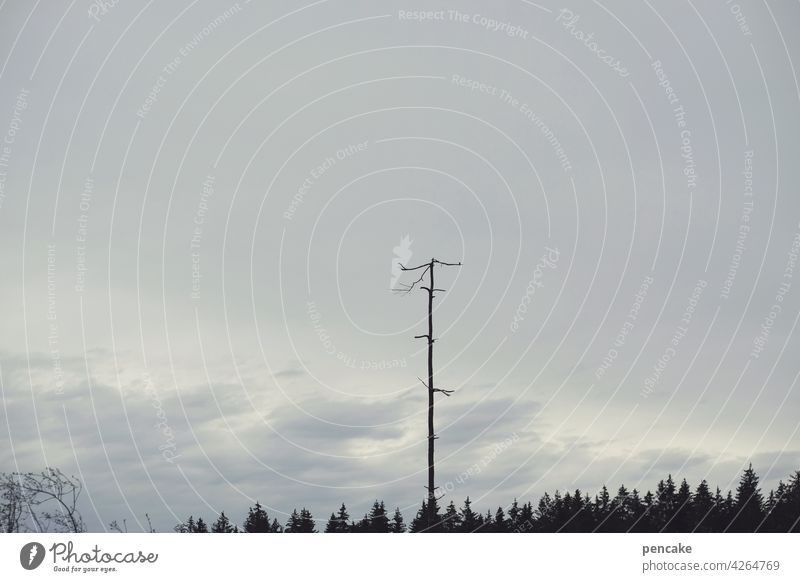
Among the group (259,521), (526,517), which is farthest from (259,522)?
(526,517)

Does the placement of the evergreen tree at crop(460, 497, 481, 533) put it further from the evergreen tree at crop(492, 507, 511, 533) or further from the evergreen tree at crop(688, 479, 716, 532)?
the evergreen tree at crop(688, 479, 716, 532)

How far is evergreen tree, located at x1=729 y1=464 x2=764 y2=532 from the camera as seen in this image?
7838cm

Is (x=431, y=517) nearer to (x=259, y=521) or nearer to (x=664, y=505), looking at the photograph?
(x=259, y=521)

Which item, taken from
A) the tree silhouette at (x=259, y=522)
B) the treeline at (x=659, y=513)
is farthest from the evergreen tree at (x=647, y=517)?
the tree silhouette at (x=259, y=522)

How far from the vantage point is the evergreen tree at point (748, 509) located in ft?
257

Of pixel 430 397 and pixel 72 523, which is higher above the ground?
pixel 430 397

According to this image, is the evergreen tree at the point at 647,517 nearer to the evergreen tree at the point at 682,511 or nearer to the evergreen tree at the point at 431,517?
the evergreen tree at the point at 682,511

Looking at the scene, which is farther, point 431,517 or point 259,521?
point 259,521

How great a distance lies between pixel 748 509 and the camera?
82.2 m
